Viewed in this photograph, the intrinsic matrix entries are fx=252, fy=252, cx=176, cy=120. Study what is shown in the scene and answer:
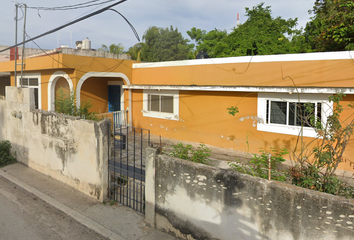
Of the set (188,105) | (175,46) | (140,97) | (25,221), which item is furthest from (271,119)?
(175,46)

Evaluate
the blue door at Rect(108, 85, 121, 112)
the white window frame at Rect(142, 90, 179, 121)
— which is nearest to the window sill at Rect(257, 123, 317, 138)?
the white window frame at Rect(142, 90, 179, 121)

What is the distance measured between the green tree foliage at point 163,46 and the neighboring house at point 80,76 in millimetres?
13918

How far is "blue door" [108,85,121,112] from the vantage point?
1316 centimetres

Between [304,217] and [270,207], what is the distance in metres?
0.39

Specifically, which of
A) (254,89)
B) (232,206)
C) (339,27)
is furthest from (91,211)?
(339,27)

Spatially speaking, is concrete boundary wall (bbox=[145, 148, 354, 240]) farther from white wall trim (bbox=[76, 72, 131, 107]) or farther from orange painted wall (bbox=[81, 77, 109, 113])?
orange painted wall (bbox=[81, 77, 109, 113])

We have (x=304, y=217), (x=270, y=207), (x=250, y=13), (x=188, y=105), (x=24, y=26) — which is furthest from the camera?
(x=250, y=13)

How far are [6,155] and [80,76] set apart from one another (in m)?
3.93

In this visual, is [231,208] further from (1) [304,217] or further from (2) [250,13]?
(2) [250,13]

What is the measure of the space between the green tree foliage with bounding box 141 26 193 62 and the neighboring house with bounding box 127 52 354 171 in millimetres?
15200

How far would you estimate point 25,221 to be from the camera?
4930 mm

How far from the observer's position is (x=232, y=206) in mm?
3482

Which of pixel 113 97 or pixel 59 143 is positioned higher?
pixel 113 97

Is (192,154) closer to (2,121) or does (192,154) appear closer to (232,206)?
(232,206)
